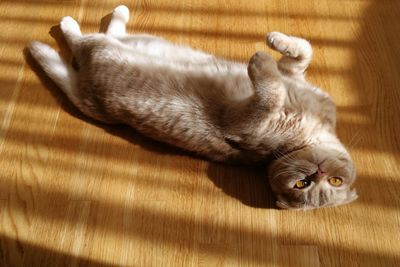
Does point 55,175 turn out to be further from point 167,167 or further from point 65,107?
point 167,167

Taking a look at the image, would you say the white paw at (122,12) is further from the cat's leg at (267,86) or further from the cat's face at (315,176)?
the cat's face at (315,176)

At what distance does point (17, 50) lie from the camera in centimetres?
214

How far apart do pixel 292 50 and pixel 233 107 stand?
36 centimetres

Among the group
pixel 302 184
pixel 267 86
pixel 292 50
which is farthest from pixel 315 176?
pixel 292 50

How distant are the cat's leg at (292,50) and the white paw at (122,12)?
0.77 m

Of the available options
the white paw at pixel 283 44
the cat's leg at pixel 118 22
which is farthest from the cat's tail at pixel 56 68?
the white paw at pixel 283 44

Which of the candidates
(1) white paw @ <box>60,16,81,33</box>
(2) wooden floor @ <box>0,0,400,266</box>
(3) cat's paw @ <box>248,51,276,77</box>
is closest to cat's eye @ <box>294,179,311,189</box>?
(2) wooden floor @ <box>0,0,400,266</box>

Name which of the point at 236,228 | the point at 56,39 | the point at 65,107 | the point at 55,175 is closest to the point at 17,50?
the point at 56,39

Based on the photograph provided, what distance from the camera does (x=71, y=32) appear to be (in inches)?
80.9

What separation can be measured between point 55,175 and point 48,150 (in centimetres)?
13

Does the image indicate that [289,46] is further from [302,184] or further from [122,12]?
[122,12]

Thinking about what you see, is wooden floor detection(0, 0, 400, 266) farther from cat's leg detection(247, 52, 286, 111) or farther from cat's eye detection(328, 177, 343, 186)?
cat's leg detection(247, 52, 286, 111)

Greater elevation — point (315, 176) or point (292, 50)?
point (292, 50)

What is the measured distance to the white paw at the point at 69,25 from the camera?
2076 millimetres
